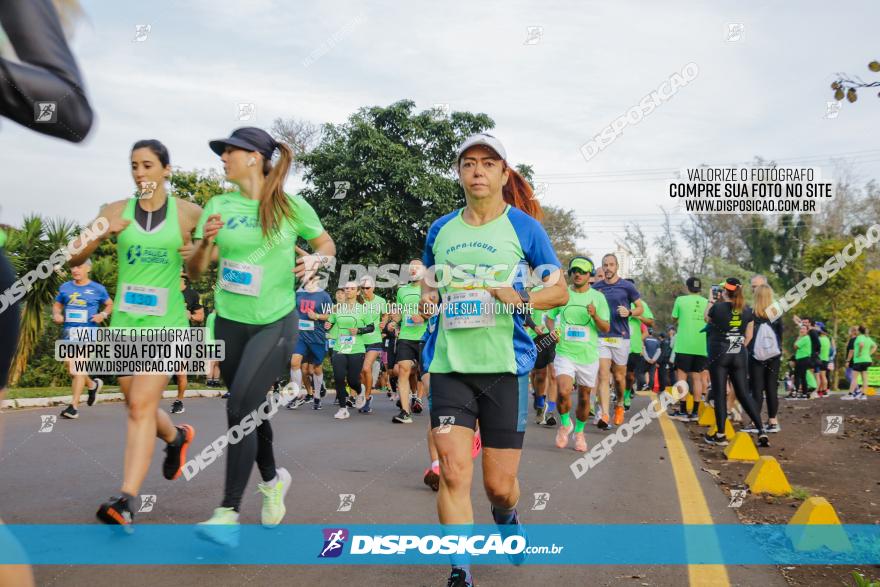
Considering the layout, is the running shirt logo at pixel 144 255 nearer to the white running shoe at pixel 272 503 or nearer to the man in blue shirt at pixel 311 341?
the white running shoe at pixel 272 503

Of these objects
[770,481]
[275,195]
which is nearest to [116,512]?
[275,195]

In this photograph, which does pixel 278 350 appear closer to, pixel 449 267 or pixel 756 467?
pixel 449 267

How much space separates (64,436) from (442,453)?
6725 mm

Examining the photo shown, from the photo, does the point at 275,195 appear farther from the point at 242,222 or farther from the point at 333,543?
the point at 333,543

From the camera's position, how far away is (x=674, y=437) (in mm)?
11539

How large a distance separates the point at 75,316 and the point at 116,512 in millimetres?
7339

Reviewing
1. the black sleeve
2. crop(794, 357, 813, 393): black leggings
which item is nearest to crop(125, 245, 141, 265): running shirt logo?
the black sleeve

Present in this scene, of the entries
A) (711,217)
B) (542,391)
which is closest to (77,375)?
(542,391)

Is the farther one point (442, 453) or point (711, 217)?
point (711, 217)

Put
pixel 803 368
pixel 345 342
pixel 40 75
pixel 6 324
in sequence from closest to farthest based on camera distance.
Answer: pixel 40 75 < pixel 6 324 < pixel 345 342 < pixel 803 368

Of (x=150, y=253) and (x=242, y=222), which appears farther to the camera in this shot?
(x=150, y=253)

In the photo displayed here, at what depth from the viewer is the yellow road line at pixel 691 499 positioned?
4.37m

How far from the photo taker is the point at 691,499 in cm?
667

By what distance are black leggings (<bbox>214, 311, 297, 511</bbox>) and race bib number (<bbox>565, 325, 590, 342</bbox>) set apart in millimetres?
5840
